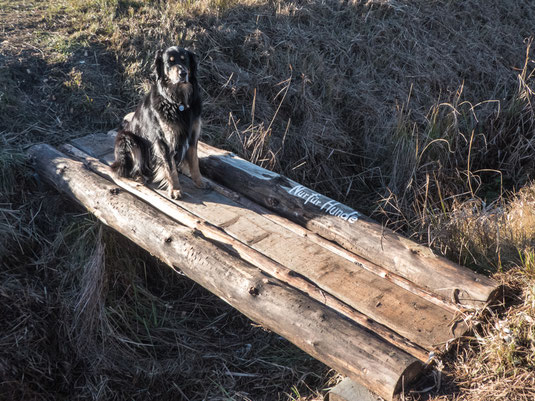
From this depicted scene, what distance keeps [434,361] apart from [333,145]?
3.47 metres

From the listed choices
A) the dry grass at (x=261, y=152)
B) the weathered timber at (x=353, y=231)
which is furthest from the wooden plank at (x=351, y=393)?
the weathered timber at (x=353, y=231)

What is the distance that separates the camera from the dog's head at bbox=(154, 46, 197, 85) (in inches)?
140

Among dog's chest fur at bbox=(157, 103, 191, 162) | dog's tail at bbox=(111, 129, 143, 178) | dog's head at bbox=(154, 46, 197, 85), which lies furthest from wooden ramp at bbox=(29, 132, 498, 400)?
dog's head at bbox=(154, 46, 197, 85)

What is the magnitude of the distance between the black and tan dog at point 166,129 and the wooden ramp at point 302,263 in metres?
0.16

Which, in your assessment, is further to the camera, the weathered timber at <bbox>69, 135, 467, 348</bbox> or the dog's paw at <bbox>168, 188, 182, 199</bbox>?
the dog's paw at <bbox>168, 188, 182, 199</bbox>

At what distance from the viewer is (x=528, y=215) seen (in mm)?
3631

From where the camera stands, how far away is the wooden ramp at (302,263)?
8.43ft

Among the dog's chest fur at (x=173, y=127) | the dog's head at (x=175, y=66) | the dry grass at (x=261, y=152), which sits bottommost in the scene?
the dry grass at (x=261, y=152)

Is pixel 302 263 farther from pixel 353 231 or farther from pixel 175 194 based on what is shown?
pixel 175 194

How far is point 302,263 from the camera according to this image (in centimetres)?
318

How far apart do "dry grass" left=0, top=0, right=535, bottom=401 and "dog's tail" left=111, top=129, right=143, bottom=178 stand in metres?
0.51

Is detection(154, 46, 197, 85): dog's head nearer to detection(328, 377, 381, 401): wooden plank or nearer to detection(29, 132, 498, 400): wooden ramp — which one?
detection(29, 132, 498, 400): wooden ramp

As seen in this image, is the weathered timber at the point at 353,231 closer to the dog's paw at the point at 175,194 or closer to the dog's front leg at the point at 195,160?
the dog's front leg at the point at 195,160

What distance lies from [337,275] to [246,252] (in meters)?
0.60
